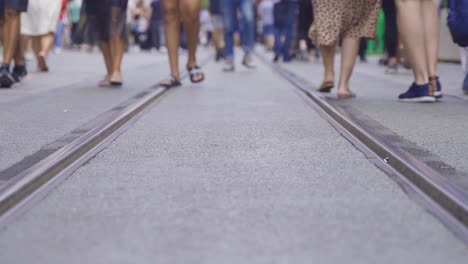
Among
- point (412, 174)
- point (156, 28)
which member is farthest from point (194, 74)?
point (156, 28)

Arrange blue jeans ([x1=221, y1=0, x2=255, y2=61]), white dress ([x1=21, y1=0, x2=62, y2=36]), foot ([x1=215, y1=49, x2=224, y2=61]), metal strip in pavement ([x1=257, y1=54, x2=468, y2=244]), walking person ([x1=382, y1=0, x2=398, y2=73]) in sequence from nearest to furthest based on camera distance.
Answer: metal strip in pavement ([x1=257, y1=54, x2=468, y2=244]) < white dress ([x1=21, y1=0, x2=62, y2=36]) < walking person ([x1=382, y1=0, x2=398, y2=73]) < blue jeans ([x1=221, y1=0, x2=255, y2=61]) < foot ([x1=215, y1=49, x2=224, y2=61])

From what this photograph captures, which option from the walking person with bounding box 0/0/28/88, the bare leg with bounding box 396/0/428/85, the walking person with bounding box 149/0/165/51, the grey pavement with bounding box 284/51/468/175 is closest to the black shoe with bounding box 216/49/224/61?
the walking person with bounding box 149/0/165/51

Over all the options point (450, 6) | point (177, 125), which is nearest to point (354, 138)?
point (177, 125)

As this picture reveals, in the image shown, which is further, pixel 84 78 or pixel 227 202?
pixel 84 78

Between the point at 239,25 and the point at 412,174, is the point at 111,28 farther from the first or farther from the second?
the point at 239,25

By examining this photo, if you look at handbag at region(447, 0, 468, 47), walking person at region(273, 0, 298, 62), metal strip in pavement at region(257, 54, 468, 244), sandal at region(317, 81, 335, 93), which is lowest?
walking person at region(273, 0, 298, 62)

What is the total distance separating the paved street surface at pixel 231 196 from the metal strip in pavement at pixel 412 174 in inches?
2.0

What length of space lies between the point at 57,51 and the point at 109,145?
1895 centimetres

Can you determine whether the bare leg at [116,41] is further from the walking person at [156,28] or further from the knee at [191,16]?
the walking person at [156,28]

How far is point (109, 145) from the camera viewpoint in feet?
13.6

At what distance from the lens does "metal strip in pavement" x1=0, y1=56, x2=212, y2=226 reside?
271 cm

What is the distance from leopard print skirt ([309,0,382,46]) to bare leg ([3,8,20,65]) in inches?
119

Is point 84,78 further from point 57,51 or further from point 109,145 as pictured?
point 57,51

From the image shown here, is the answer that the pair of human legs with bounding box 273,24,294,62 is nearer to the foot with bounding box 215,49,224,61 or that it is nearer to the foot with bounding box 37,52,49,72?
the foot with bounding box 215,49,224,61
